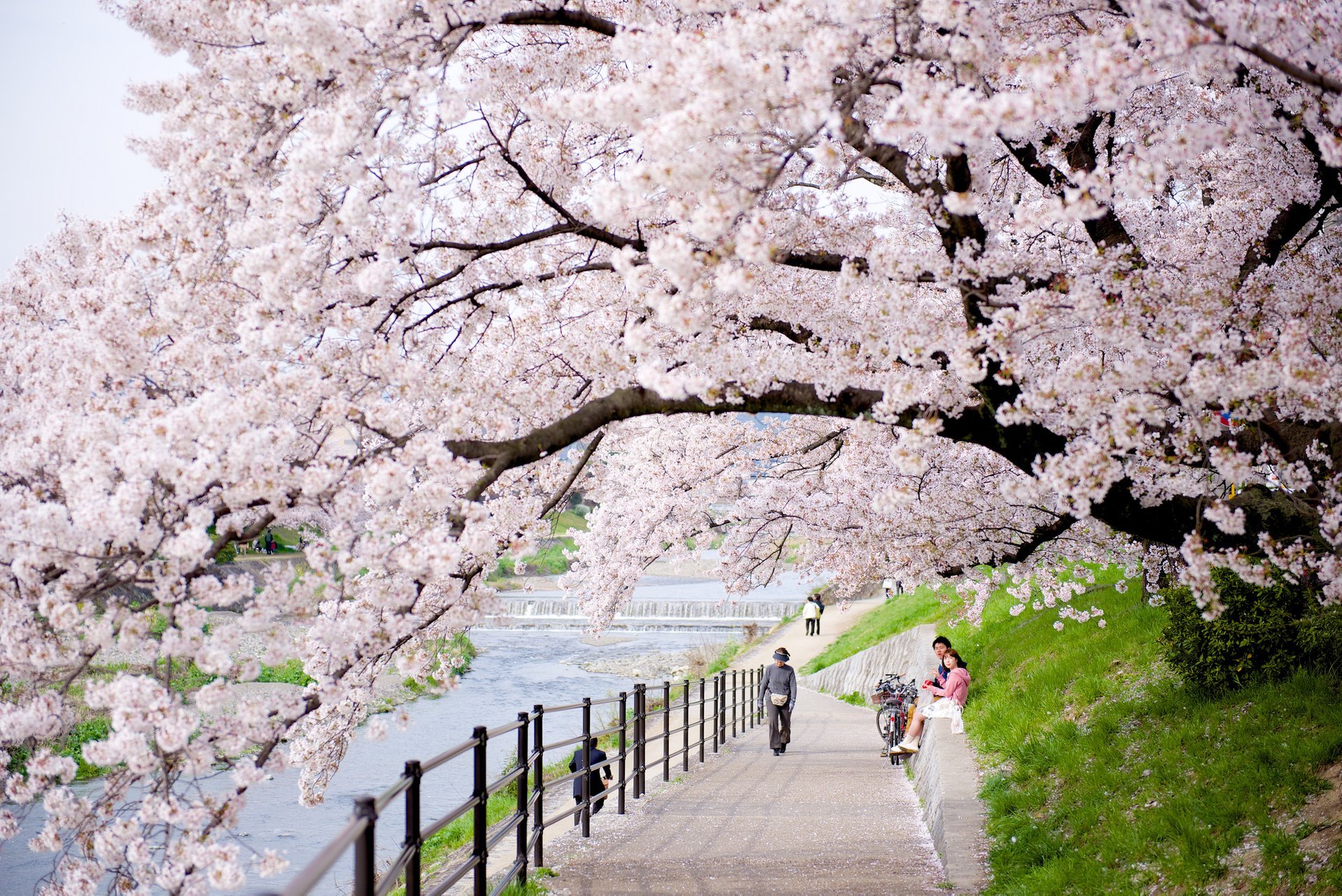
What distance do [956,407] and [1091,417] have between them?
2.10 feet

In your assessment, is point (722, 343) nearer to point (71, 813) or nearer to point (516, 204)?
point (516, 204)

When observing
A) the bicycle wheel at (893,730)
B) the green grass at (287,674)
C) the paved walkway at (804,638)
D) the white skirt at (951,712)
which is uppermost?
the white skirt at (951,712)

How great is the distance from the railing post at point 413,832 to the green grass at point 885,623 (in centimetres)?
1639

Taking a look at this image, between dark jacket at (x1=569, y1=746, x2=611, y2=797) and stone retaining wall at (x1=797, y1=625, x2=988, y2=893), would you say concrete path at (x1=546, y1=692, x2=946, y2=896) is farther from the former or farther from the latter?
dark jacket at (x1=569, y1=746, x2=611, y2=797)

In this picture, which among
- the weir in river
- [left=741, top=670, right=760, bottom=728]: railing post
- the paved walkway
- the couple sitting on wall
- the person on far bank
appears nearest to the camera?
the couple sitting on wall

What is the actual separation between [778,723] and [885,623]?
1152cm

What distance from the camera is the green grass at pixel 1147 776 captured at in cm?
466

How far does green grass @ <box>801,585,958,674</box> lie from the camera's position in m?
21.0

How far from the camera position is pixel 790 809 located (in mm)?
8531

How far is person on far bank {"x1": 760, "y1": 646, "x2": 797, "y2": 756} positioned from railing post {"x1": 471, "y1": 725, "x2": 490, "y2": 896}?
8245 millimetres

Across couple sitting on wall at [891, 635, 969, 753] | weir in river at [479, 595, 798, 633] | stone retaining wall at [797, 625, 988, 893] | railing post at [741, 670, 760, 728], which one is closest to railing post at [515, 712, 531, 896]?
stone retaining wall at [797, 625, 988, 893]

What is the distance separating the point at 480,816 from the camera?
4602 mm

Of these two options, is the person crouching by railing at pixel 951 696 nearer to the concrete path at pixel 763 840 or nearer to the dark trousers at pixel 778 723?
the concrete path at pixel 763 840

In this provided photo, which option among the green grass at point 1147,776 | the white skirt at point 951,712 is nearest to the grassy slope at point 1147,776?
the green grass at point 1147,776
